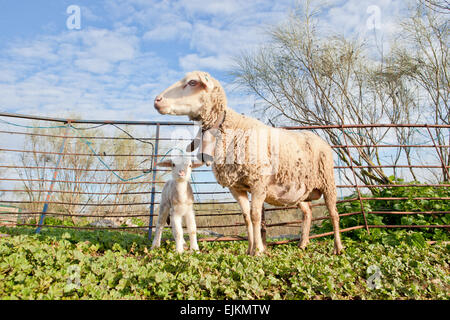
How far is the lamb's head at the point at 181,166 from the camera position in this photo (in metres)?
3.56

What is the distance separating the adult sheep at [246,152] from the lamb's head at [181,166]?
492 millimetres

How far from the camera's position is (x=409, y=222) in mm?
5074

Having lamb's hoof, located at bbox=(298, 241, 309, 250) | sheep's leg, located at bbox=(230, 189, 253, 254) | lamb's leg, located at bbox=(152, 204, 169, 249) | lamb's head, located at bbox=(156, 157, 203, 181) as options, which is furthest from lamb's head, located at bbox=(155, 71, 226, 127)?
lamb's hoof, located at bbox=(298, 241, 309, 250)

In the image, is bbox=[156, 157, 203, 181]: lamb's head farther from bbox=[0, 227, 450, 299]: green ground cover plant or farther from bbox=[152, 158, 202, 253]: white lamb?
bbox=[0, 227, 450, 299]: green ground cover plant

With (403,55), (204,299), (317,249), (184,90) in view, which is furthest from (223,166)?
(403,55)

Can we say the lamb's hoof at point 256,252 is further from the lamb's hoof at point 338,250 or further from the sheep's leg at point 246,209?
the lamb's hoof at point 338,250

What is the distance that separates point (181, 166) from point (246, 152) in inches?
35.4

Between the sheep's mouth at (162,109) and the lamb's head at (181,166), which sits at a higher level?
the sheep's mouth at (162,109)

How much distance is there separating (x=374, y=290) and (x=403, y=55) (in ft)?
24.2

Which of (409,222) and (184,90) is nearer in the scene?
(184,90)

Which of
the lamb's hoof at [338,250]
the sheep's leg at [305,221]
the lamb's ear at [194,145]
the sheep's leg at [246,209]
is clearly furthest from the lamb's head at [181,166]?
the lamb's hoof at [338,250]

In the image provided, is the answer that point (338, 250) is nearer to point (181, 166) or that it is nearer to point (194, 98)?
point (181, 166)
